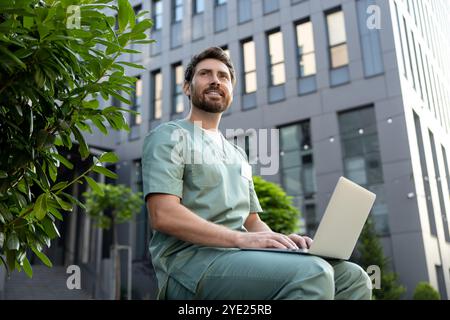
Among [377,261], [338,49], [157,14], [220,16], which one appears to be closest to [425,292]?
[377,261]

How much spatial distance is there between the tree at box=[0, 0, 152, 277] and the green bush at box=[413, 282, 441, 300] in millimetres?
10298

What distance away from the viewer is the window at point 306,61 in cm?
1420

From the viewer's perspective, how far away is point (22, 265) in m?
1.78

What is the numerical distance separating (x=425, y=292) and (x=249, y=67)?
341 inches

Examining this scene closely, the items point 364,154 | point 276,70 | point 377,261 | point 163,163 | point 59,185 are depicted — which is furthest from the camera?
point 276,70

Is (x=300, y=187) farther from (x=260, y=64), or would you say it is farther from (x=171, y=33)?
(x=171, y=33)

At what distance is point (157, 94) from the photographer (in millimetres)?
18156

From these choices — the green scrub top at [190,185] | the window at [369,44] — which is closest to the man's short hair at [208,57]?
the green scrub top at [190,185]

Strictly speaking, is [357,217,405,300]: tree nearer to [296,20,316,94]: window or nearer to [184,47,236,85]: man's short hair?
[296,20,316,94]: window

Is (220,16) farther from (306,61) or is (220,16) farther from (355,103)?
(355,103)

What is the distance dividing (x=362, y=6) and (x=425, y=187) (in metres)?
5.39

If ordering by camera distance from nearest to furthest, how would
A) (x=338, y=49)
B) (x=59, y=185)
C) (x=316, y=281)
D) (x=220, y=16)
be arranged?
1. (x=316, y=281)
2. (x=59, y=185)
3. (x=338, y=49)
4. (x=220, y=16)

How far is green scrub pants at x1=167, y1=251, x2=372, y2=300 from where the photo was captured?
1.03 m
